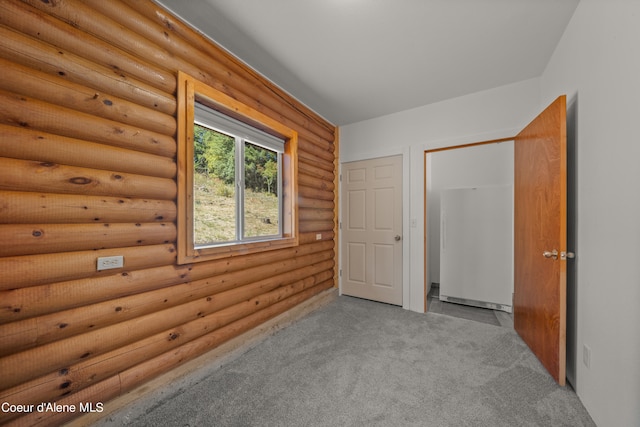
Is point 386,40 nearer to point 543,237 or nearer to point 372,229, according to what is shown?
point 543,237

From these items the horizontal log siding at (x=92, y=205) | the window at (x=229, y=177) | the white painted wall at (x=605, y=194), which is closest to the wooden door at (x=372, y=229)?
→ the window at (x=229, y=177)

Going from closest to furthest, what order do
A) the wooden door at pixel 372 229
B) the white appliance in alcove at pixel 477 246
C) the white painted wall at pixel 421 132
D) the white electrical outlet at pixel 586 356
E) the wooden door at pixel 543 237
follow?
the white electrical outlet at pixel 586 356, the wooden door at pixel 543 237, the white painted wall at pixel 421 132, the white appliance in alcove at pixel 477 246, the wooden door at pixel 372 229

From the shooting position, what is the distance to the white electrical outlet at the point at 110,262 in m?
1.35

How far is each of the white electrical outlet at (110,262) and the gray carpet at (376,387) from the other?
2.78ft

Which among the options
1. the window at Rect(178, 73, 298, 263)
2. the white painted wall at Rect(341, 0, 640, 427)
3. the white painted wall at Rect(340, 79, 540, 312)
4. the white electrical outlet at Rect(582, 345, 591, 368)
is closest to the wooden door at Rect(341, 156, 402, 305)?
the white painted wall at Rect(340, 79, 540, 312)

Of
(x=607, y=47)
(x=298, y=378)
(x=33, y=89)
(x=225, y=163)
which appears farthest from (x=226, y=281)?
(x=607, y=47)

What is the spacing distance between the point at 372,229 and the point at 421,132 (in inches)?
58.5

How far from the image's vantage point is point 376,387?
5.63 feet

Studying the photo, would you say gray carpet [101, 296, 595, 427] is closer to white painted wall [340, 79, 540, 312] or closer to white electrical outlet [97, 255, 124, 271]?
white electrical outlet [97, 255, 124, 271]

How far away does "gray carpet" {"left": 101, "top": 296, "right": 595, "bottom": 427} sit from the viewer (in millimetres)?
1442

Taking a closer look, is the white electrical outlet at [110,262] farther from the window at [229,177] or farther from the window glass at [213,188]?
the window glass at [213,188]

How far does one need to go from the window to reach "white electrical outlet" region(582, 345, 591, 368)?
245cm

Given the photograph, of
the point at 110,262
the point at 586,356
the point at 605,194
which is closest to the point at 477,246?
Result: the point at 586,356

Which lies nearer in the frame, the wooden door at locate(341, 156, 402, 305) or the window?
the window
